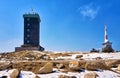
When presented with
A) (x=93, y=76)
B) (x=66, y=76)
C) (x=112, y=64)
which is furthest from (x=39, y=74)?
(x=112, y=64)

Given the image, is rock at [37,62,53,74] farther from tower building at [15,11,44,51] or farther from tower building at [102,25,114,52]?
tower building at [15,11,44,51]

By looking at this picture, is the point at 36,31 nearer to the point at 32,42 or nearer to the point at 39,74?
the point at 32,42

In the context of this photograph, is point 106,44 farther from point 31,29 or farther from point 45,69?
point 45,69

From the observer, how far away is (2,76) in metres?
21.6

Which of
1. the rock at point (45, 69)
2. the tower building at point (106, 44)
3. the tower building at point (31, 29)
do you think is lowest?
the rock at point (45, 69)

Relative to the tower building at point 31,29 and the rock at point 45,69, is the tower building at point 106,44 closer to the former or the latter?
the tower building at point 31,29

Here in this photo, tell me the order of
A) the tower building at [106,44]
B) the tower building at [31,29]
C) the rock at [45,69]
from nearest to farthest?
the rock at [45,69]
the tower building at [106,44]
the tower building at [31,29]

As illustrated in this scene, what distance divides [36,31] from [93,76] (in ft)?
230

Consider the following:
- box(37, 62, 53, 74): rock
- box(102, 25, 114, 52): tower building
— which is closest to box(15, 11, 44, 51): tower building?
box(102, 25, 114, 52): tower building

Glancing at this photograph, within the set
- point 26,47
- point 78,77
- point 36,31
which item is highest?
point 36,31

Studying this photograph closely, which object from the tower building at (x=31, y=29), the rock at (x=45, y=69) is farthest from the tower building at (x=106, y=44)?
the rock at (x=45, y=69)

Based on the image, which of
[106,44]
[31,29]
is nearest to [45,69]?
[106,44]

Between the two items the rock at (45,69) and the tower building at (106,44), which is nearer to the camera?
the rock at (45,69)

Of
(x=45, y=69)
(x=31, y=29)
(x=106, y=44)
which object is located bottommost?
(x=45, y=69)
